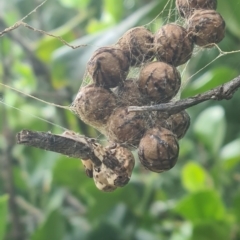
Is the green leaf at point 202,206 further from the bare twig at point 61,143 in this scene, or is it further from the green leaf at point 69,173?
the bare twig at point 61,143

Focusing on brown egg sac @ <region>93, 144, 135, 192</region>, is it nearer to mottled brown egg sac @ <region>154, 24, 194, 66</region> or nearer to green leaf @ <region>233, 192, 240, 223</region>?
mottled brown egg sac @ <region>154, 24, 194, 66</region>

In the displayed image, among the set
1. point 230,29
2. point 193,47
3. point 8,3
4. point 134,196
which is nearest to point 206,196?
point 134,196

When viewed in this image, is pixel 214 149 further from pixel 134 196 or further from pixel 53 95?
pixel 53 95

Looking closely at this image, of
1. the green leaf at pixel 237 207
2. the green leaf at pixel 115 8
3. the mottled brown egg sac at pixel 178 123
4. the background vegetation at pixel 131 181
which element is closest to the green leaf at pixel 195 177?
the background vegetation at pixel 131 181

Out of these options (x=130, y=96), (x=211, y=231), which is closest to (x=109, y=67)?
(x=130, y=96)

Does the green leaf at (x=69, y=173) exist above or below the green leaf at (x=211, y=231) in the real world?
above

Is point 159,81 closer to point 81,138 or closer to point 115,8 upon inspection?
point 81,138
